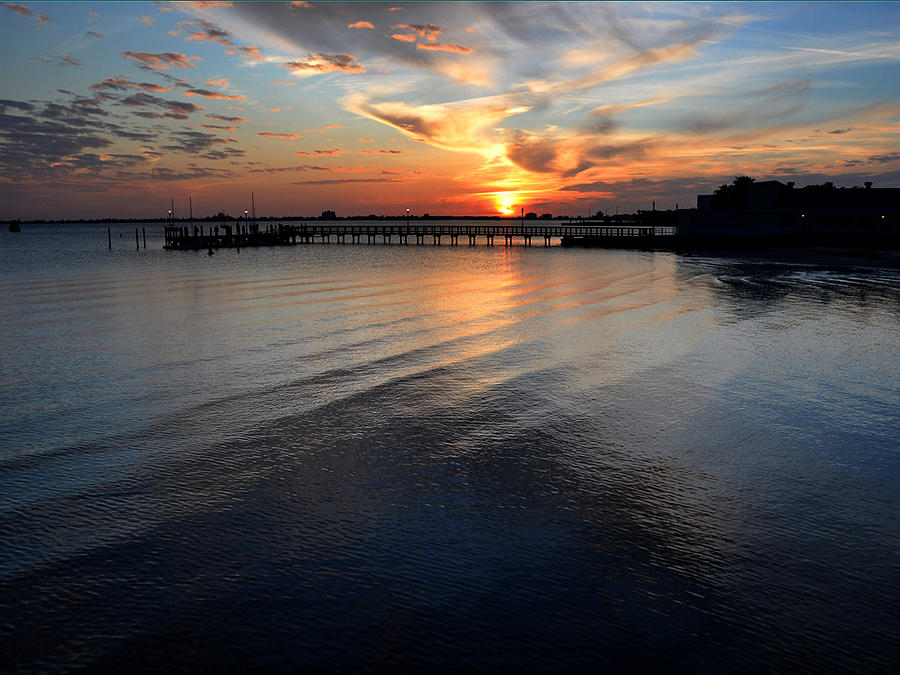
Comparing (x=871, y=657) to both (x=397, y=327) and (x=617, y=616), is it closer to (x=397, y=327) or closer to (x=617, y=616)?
(x=617, y=616)

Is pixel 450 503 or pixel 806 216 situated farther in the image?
pixel 806 216

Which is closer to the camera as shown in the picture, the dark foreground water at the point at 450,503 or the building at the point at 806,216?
the dark foreground water at the point at 450,503

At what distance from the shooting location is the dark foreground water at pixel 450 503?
6613mm

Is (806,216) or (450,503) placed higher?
(806,216)

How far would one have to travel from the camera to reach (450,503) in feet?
31.6

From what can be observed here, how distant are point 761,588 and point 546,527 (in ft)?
9.05

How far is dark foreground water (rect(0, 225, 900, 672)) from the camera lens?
6.61 meters

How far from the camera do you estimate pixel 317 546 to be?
8.34 m

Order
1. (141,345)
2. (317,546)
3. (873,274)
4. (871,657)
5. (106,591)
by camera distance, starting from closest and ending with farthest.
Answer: (871,657) < (106,591) < (317,546) < (141,345) < (873,274)

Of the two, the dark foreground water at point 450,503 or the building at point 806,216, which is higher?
→ the building at point 806,216

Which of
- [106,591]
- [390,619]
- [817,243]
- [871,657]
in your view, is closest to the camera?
[871,657]

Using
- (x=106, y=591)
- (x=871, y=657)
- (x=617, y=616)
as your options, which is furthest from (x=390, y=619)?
(x=871, y=657)

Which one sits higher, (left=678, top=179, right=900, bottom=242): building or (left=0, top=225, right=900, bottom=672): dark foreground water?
(left=678, top=179, right=900, bottom=242): building

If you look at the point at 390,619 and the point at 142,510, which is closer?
the point at 390,619
